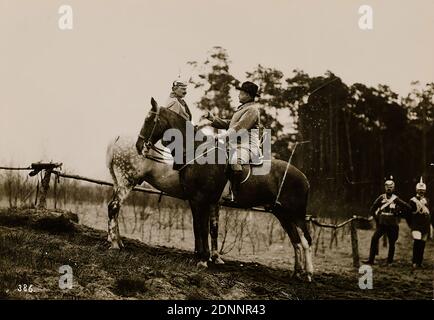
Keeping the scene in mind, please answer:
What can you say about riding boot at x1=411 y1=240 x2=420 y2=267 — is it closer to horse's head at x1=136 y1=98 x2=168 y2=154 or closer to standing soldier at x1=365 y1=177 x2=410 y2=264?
standing soldier at x1=365 y1=177 x2=410 y2=264

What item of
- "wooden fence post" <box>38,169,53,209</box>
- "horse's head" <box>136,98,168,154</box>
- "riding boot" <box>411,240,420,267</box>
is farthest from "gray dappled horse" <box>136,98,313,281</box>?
"riding boot" <box>411,240,420,267</box>

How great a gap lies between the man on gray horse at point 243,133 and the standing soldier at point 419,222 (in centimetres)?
445

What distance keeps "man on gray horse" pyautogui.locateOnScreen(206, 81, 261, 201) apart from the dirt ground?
5.74 feet

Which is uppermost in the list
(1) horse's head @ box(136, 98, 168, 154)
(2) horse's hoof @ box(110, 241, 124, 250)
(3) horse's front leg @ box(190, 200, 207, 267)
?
(1) horse's head @ box(136, 98, 168, 154)

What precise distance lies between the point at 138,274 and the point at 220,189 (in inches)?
92.9

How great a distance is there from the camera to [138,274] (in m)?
8.35

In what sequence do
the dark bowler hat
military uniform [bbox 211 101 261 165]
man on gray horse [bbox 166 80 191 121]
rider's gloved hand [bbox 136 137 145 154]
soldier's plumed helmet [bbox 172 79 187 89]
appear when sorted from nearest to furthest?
rider's gloved hand [bbox 136 137 145 154] < military uniform [bbox 211 101 261 165] < the dark bowler hat < man on gray horse [bbox 166 80 191 121] < soldier's plumed helmet [bbox 172 79 187 89]


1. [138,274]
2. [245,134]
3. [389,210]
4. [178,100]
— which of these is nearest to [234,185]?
[245,134]

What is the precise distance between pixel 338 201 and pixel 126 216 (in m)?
6.76

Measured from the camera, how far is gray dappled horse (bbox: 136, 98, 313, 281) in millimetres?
9578

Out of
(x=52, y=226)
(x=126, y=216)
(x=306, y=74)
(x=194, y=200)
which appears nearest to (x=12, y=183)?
(x=52, y=226)

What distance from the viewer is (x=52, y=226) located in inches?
432

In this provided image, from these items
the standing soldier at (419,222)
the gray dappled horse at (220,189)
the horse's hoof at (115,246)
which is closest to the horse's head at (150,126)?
the gray dappled horse at (220,189)

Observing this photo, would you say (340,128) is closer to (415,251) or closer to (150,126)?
(415,251)
